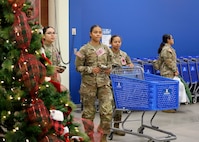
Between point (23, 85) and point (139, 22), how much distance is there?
7.57 m

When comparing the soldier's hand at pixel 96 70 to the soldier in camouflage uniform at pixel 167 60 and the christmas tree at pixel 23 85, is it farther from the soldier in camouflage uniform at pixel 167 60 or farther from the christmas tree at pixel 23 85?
the soldier in camouflage uniform at pixel 167 60

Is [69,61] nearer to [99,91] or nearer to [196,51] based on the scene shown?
[99,91]

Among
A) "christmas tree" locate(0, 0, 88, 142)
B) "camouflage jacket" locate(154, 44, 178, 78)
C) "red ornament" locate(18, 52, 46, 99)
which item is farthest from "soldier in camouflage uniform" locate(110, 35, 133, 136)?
"red ornament" locate(18, 52, 46, 99)

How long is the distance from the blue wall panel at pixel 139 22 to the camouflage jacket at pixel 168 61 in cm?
143

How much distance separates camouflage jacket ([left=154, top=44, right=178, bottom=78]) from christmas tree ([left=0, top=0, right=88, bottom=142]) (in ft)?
19.1

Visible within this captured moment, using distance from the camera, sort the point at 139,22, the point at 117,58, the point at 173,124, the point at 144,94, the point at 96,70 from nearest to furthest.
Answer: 1. the point at 96,70
2. the point at 144,94
3. the point at 117,58
4. the point at 173,124
5. the point at 139,22

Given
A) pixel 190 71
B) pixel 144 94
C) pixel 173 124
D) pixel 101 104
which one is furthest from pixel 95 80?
pixel 190 71

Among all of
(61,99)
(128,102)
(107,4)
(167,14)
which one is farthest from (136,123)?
(61,99)

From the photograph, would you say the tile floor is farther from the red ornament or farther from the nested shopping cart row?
the red ornament

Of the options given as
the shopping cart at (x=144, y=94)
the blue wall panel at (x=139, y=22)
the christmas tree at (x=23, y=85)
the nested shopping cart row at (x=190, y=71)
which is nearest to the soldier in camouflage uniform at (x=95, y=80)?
the shopping cart at (x=144, y=94)

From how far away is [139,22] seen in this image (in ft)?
33.1

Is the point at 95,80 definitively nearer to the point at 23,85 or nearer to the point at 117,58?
the point at 117,58

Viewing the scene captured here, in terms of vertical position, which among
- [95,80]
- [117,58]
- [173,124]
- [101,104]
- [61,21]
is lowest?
[173,124]

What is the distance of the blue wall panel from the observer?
9039mm
